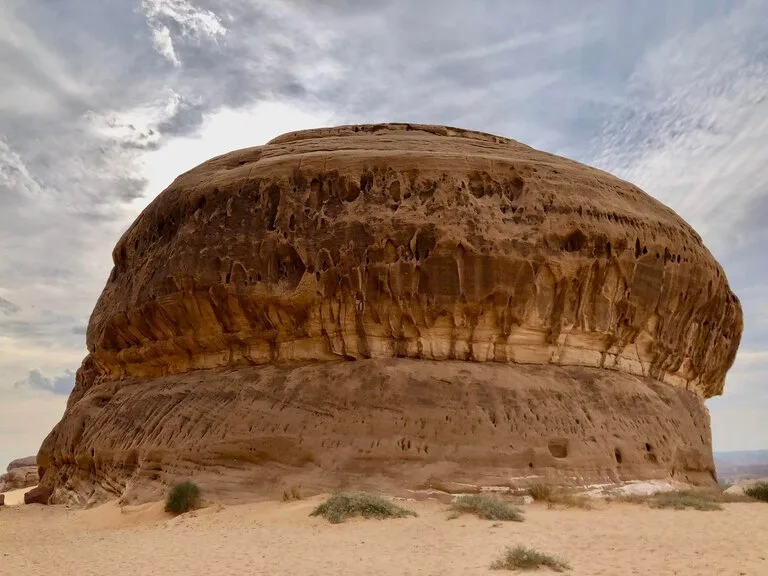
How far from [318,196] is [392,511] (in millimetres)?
6212

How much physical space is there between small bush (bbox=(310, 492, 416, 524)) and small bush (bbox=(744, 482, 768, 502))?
6869mm

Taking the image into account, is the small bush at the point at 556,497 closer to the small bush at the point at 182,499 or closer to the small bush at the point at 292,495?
the small bush at the point at 292,495

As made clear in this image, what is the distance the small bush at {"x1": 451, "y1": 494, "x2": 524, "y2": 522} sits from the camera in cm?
920

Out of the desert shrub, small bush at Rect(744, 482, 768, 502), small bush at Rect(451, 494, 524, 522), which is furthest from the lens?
small bush at Rect(744, 482, 768, 502)

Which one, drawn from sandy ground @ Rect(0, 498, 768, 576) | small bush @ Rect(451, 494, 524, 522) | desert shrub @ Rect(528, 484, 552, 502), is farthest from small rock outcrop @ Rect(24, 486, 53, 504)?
desert shrub @ Rect(528, 484, 552, 502)

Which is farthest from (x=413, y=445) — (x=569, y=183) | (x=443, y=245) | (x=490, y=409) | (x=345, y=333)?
(x=569, y=183)

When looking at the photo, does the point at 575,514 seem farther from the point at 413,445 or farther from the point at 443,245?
the point at 443,245

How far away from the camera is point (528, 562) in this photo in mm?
6660

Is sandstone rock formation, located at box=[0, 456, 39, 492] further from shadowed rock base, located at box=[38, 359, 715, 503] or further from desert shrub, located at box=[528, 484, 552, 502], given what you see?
desert shrub, located at box=[528, 484, 552, 502]

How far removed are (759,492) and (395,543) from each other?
8044mm

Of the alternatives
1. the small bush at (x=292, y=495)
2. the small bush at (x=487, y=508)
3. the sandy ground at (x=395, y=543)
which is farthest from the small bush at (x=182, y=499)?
the small bush at (x=487, y=508)

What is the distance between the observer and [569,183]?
527 inches

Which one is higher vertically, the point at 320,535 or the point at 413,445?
the point at 413,445

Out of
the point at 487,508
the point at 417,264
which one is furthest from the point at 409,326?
the point at 487,508
